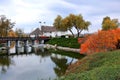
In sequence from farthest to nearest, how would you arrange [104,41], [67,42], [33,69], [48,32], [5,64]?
[48,32]
[67,42]
[104,41]
[5,64]
[33,69]

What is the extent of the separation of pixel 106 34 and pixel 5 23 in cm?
5618

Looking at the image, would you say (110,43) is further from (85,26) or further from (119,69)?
(85,26)

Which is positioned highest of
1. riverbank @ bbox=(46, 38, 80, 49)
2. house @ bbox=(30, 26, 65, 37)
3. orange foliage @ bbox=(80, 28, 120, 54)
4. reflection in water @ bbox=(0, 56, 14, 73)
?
house @ bbox=(30, 26, 65, 37)

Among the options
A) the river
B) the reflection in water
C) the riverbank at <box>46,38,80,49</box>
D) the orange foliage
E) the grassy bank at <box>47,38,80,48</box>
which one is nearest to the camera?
the river

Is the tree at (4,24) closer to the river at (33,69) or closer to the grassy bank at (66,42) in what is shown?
the grassy bank at (66,42)

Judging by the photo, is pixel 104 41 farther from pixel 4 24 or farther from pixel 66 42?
pixel 4 24

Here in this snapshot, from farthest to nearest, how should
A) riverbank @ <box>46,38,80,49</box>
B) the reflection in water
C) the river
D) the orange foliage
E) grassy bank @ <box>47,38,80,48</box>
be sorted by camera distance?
grassy bank @ <box>47,38,80,48</box> → riverbank @ <box>46,38,80,49</box> → the orange foliage → the reflection in water → the river

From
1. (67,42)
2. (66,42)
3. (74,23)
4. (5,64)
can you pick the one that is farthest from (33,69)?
(74,23)

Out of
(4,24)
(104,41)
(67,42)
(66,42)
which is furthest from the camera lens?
(4,24)

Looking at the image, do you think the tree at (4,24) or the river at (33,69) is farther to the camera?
the tree at (4,24)

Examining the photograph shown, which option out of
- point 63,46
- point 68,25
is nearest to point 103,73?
point 63,46

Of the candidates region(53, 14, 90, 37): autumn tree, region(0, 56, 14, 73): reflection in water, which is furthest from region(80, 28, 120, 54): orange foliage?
region(53, 14, 90, 37): autumn tree

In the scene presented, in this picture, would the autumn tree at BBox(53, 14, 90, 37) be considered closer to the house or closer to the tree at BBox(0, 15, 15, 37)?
the tree at BBox(0, 15, 15, 37)

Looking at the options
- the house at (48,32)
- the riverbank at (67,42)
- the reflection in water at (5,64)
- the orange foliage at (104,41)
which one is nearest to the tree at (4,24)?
the riverbank at (67,42)
